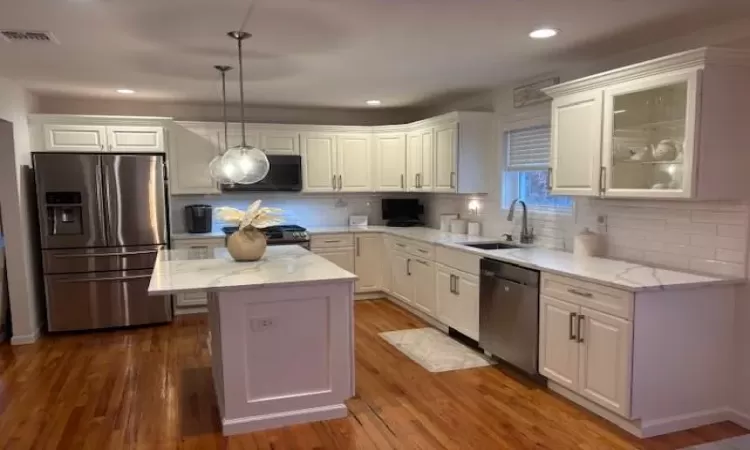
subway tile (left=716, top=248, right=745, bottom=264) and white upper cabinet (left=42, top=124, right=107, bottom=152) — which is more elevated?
white upper cabinet (left=42, top=124, right=107, bottom=152)

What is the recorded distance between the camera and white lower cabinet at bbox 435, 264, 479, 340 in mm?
4312

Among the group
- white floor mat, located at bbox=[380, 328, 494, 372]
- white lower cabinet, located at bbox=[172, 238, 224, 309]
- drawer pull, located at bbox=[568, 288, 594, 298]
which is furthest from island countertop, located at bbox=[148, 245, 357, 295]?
white lower cabinet, located at bbox=[172, 238, 224, 309]

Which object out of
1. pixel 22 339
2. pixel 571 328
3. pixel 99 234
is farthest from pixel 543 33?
pixel 22 339

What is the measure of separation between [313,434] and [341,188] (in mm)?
3709

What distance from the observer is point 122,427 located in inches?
123

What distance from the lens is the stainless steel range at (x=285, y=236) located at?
18.7ft

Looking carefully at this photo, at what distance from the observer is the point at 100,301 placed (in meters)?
5.07

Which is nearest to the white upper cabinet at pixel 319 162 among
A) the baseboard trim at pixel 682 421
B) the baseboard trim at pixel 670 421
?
the baseboard trim at pixel 670 421

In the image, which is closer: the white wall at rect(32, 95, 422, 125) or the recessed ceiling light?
the recessed ceiling light

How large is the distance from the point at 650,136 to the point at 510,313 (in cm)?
151

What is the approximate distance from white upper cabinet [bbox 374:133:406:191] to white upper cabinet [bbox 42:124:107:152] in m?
3.00

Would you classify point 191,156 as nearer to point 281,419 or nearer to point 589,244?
point 281,419

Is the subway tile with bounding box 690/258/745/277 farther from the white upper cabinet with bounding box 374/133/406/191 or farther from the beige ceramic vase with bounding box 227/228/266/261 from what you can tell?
the white upper cabinet with bounding box 374/133/406/191

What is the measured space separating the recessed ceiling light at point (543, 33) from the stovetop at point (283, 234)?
134 inches
